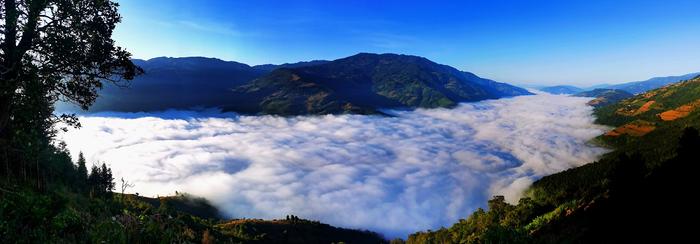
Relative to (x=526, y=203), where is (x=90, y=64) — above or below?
above

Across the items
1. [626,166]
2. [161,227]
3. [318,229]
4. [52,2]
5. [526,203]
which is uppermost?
[52,2]

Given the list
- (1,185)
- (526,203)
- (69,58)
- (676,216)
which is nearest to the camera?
(1,185)

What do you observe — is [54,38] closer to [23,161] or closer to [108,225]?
[23,161]

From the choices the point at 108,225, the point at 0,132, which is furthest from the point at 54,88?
the point at 108,225

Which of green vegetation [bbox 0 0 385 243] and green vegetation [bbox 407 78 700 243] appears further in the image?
green vegetation [bbox 407 78 700 243]

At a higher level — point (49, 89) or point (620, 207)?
point (49, 89)

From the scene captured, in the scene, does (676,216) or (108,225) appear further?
(676,216)

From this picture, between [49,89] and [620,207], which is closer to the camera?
[49,89]

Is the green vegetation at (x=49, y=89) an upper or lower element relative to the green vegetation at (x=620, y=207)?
upper

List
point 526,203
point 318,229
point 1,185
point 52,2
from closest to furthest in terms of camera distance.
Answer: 1. point 1,185
2. point 52,2
3. point 526,203
4. point 318,229

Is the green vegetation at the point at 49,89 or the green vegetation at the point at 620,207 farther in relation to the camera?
the green vegetation at the point at 620,207

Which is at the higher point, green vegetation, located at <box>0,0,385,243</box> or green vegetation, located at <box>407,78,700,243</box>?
green vegetation, located at <box>0,0,385,243</box>
